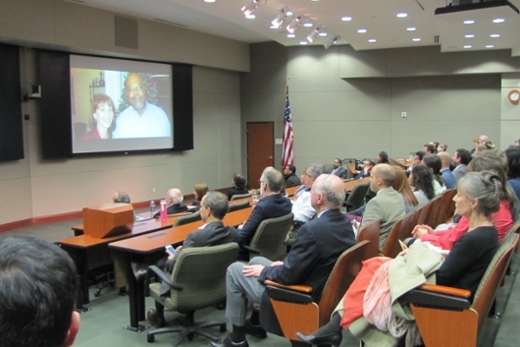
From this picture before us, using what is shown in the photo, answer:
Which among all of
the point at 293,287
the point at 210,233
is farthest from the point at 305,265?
the point at 210,233

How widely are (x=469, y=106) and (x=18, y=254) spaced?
13.2 m

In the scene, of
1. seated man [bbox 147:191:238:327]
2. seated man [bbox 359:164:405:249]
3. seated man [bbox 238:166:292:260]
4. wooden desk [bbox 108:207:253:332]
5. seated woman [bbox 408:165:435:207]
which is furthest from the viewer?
seated woman [bbox 408:165:435:207]

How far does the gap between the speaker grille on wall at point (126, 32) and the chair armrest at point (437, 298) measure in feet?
28.4

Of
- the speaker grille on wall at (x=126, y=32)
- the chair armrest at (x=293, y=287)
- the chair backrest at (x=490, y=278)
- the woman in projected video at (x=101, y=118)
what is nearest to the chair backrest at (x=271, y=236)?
the chair armrest at (x=293, y=287)

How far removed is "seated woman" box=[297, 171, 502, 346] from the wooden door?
36.9ft

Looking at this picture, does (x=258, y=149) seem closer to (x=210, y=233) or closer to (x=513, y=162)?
(x=513, y=162)

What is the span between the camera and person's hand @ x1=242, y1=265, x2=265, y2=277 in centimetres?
330

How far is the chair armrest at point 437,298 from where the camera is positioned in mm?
2525

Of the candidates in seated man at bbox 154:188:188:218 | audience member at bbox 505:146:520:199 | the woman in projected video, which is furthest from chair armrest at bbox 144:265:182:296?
the woman in projected video

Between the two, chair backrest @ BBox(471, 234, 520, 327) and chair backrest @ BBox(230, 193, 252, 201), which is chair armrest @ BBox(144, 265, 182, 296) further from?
chair backrest @ BBox(230, 193, 252, 201)

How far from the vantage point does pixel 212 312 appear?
442 cm

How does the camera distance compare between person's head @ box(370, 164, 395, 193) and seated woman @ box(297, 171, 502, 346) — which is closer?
seated woman @ box(297, 171, 502, 346)

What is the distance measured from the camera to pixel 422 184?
17.1ft

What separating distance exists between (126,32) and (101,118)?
1825 mm
